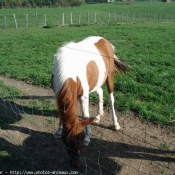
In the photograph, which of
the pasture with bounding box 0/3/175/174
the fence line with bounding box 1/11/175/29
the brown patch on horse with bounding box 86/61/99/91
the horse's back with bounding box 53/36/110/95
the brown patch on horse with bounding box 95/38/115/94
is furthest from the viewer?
the fence line with bounding box 1/11/175/29

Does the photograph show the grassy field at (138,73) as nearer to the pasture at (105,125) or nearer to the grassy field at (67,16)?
the pasture at (105,125)

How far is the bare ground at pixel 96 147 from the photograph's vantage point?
370cm

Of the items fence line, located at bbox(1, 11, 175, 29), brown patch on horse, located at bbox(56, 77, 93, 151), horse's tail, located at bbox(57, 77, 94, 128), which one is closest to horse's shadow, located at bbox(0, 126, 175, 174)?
brown patch on horse, located at bbox(56, 77, 93, 151)

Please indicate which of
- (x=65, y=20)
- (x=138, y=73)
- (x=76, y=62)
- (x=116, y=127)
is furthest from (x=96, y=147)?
(x=65, y=20)

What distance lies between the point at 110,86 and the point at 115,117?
63 centimetres

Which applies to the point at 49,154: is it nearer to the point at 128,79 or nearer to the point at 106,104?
the point at 106,104

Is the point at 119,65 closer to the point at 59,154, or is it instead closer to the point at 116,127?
the point at 116,127

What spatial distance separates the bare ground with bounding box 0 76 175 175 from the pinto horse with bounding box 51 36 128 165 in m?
0.25

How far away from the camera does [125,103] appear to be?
5.62 meters

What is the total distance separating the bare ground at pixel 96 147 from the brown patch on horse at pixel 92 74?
3.19 ft

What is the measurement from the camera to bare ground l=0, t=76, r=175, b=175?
370 centimetres

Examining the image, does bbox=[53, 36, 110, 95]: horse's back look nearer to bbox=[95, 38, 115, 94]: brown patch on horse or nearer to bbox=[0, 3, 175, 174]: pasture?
bbox=[95, 38, 115, 94]: brown patch on horse

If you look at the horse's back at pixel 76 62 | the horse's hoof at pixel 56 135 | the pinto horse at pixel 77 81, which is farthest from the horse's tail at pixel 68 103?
the horse's hoof at pixel 56 135

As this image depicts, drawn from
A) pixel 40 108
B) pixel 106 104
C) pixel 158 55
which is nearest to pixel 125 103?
pixel 106 104
